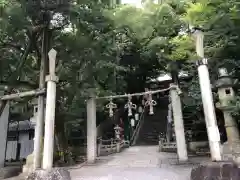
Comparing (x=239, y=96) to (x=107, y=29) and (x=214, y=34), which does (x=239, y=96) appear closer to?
(x=214, y=34)

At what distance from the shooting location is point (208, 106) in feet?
27.5

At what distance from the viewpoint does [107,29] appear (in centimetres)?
1321

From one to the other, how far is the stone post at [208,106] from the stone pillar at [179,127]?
4003 millimetres

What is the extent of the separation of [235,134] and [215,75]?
3947 mm

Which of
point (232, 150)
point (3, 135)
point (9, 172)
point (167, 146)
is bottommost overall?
point (9, 172)

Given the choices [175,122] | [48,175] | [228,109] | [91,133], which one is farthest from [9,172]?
[228,109]

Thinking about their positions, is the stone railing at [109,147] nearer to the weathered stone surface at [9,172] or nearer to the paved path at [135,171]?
the paved path at [135,171]

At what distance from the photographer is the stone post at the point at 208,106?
795 centimetres

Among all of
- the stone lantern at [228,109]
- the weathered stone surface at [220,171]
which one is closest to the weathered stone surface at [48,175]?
the weathered stone surface at [220,171]

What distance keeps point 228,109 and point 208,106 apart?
165 inches

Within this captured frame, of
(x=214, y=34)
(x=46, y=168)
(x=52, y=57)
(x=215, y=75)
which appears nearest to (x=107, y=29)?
(x=52, y=57)

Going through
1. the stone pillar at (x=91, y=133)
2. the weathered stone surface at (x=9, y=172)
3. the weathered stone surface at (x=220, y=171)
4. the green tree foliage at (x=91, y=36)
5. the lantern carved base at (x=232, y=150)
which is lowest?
the weathered stone surface at (x=9, y=172)

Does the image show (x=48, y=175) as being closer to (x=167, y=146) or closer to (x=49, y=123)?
(x=49, y=123)

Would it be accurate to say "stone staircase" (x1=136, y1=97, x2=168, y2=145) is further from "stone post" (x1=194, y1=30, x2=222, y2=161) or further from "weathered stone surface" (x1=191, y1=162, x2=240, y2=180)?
"weathered stone surface" (x1=191, y1=162, x2=240, y2=180)
